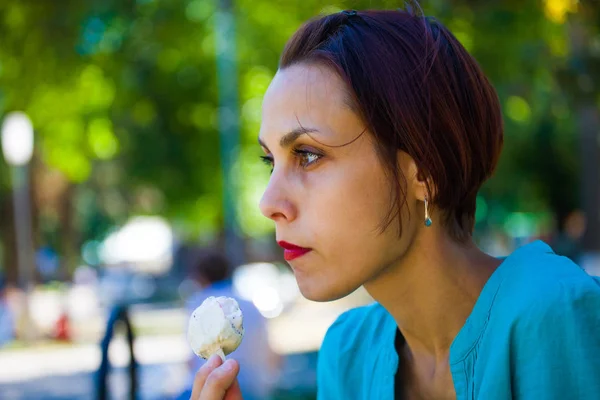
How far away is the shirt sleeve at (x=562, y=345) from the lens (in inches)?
61.9

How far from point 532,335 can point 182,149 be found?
20.3 metres

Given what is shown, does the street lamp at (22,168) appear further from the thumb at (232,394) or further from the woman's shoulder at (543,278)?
the woman's shoulder at (543,278)

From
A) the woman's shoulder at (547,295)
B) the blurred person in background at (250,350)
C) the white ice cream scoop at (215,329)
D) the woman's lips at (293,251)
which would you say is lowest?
the blurred person in background at (250,350)

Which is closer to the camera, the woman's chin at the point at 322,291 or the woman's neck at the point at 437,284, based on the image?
the woman's chin at the point at 322,291

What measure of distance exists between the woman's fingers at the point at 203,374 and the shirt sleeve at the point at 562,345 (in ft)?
2.22

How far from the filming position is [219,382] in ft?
6.03

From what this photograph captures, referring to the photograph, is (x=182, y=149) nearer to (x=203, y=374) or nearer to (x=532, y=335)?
(x=203, y=374)

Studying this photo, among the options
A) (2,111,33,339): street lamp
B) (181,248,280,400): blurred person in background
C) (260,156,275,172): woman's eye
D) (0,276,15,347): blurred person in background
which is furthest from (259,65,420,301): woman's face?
(0,276,15,347): blurred person in background

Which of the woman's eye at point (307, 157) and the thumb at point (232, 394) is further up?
the woman's eye at point (307, 157)

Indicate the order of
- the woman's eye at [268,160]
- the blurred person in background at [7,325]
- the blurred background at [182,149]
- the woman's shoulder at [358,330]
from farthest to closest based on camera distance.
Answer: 1. the blurred person in background at [7,325]
2. the blurred background at [182,149]
3. the woman's shoulder at [358,330]
4. the woman's eye at [268,160]

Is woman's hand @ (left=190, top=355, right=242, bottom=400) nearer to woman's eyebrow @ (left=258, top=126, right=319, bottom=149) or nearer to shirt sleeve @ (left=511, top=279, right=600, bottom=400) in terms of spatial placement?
woman's eyebrow @ (left=258, top=126, right=319, bottom=149)

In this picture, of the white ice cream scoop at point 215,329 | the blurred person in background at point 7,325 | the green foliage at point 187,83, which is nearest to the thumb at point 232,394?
the white ice cream scoop at point 215,329

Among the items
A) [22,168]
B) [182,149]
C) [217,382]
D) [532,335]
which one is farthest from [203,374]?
[182,149]

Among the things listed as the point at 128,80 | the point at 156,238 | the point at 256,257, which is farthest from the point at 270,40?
the point at 156,238
